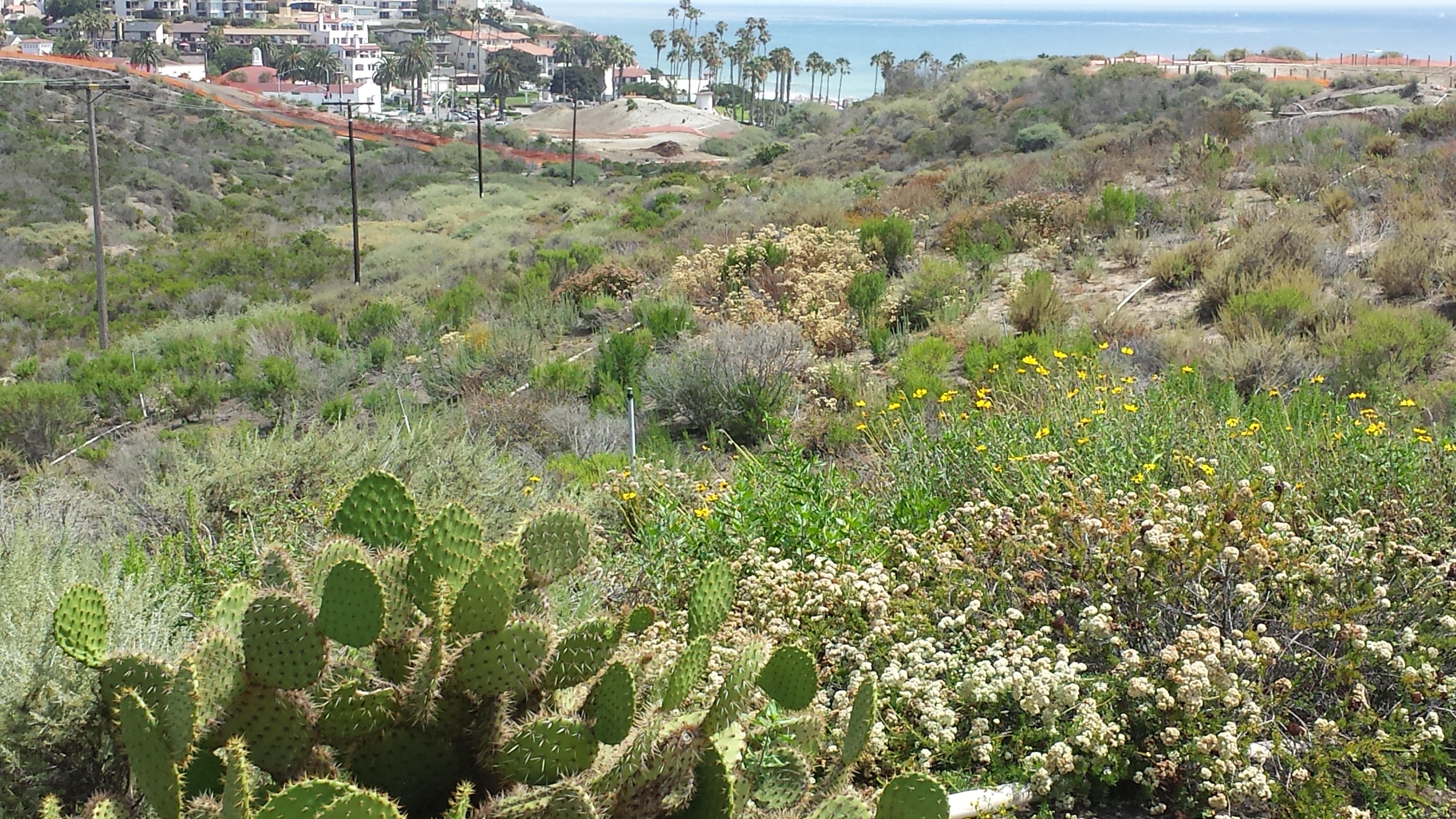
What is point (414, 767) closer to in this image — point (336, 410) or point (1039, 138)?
point (336, 410)

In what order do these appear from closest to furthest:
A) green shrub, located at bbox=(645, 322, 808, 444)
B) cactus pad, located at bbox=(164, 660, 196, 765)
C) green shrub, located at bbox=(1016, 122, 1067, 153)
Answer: cactus pad, located at bbox=(164, 660, 196, 765)
green shrub, located at bbox=(645, 322, 808, 444)
green shrub, located at bbox=(1016, 122, 1067, 153)

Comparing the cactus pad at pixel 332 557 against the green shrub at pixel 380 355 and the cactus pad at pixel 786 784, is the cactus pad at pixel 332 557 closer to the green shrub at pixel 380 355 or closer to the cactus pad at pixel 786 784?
the cactus pad at pixel 786 784

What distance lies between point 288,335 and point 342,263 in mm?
15517

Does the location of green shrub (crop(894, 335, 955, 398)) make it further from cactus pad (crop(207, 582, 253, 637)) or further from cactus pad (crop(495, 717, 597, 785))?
cactus pad (crop(207, 582, 253, 637))

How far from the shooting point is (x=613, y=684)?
301 cm

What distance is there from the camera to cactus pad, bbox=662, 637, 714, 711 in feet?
10.6

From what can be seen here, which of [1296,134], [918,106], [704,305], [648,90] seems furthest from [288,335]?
[648,90]

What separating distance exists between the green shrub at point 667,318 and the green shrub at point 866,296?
1.82m

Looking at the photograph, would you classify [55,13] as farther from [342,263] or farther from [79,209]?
[342,263]

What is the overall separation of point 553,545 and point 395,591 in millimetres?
608

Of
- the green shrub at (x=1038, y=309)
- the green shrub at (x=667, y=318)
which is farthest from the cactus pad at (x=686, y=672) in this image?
the green shrub at (x=667, y=318)

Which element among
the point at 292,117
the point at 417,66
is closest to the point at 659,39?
the point at 417,66

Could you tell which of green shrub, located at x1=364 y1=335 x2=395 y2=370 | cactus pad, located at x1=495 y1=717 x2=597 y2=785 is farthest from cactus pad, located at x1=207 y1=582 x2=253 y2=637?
green shrub, located at x1=364 y1=335 x2=395 y2=370

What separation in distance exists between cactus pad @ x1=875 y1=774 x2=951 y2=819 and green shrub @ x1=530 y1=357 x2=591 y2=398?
8.52 metres
